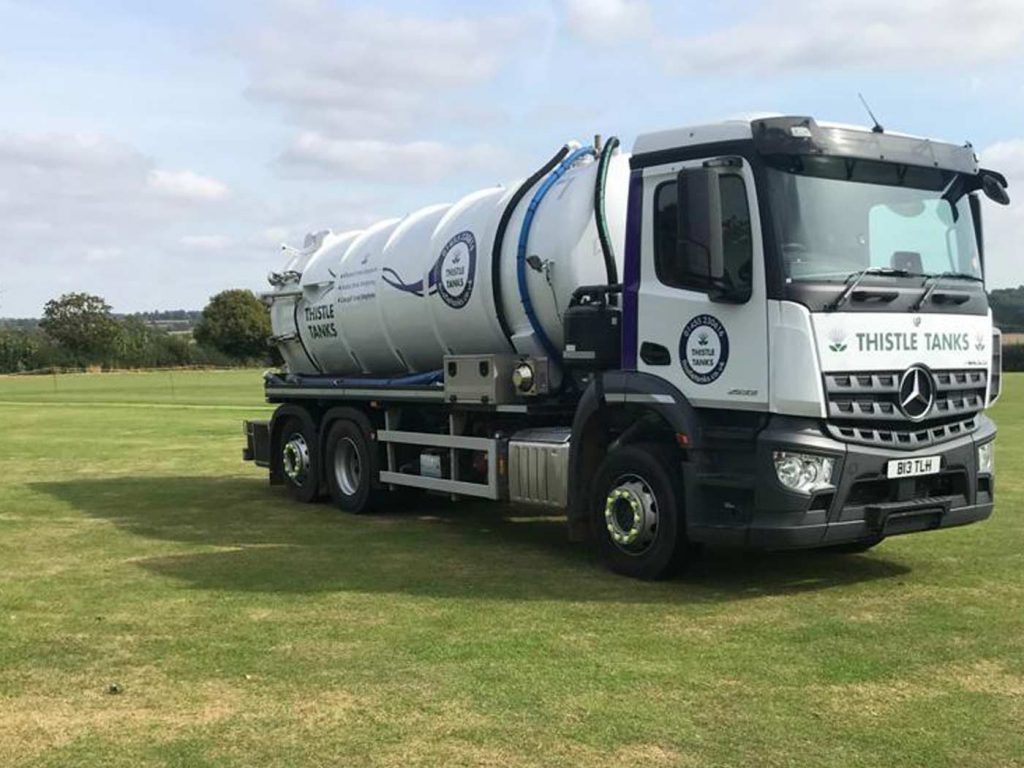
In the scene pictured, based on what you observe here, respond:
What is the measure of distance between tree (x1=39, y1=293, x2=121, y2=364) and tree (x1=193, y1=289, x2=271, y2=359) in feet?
30.2

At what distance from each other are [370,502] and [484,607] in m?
4.95

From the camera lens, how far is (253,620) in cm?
724

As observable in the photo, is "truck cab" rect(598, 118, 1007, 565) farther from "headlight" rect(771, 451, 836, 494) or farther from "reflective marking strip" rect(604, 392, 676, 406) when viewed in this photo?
"reflective marking strip" rect(604, 392, 676, 406)

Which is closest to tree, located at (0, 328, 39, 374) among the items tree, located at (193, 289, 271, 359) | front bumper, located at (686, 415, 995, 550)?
tree, located at (193, 289, 271, 359)

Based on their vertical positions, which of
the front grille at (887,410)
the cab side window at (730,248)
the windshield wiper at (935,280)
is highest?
the cab side window at (730,248)

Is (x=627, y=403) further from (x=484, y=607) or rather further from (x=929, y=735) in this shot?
(x=929, y=735)

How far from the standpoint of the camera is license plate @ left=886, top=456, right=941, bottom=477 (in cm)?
762

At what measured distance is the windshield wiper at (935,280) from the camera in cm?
774

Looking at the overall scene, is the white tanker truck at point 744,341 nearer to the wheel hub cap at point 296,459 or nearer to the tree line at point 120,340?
the wheel hub cap at point 296,459

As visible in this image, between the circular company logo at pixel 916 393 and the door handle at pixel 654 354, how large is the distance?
164 centimetres

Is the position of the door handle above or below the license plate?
above

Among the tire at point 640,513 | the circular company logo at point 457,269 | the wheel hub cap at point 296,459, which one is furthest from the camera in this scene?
the wheel hub cap at point 296,459

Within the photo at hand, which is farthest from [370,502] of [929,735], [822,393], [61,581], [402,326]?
[929,735]

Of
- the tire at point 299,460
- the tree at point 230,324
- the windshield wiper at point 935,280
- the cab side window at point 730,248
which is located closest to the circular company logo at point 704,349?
the cab side window at point 730,248
